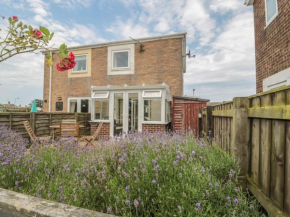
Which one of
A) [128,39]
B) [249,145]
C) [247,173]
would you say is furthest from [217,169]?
[128,39]

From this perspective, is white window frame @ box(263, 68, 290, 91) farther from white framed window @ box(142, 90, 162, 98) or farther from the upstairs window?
the upstairs window

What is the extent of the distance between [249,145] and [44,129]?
8.87 m

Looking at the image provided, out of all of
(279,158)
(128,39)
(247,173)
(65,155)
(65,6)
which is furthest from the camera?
(128,39)

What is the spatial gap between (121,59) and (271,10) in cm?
867

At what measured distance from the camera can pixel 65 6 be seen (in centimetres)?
454

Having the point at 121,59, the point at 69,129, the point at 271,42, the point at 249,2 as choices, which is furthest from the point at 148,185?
the point at 121,59

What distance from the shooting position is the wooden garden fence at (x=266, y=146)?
1.32m

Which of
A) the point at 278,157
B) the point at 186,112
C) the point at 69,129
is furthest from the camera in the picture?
the point at 186,112

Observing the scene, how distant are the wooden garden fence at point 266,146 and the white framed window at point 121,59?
33.1ft

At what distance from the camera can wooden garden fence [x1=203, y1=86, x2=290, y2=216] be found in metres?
1.32

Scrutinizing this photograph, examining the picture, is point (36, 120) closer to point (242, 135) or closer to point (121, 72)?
point (121, 72)

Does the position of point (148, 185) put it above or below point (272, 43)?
below

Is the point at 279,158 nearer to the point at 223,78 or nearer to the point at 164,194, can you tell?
the point at 164,194

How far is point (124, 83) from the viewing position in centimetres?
1177
